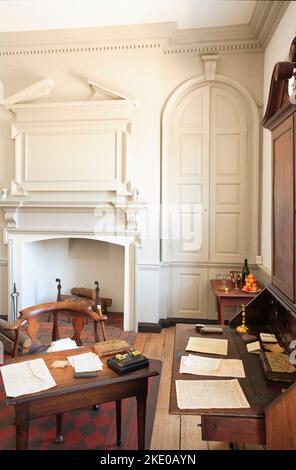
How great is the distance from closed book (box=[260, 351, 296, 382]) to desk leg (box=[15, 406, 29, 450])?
3.56 ft

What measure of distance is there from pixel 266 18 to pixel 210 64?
77 centimetres

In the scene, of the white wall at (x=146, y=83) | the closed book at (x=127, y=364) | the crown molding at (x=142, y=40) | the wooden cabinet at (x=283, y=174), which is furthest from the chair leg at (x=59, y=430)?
the crown molding at (x=142, y=40)

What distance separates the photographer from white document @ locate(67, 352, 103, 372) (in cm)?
163

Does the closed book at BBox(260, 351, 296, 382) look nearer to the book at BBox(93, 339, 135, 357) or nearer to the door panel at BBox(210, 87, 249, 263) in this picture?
the book at BBox(93, 339, 135, 357)

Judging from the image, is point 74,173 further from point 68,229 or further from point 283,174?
point 283,174

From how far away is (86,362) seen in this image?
5.57 feet

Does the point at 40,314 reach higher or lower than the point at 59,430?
higher

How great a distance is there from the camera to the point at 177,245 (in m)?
4.09

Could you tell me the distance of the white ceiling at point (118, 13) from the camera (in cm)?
333

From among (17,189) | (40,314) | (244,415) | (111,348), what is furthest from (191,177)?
(244,415)

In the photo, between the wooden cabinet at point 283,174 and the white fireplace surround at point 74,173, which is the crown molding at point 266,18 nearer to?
the white fireplace surround at point 74,173

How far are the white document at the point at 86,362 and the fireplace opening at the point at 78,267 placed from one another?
2846mm

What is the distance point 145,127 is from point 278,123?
96.3 inches

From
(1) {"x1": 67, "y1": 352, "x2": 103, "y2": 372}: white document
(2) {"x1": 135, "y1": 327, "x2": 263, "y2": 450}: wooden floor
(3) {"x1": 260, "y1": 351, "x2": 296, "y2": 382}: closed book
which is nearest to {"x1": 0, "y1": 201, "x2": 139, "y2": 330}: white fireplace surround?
(2) {"x1": 135, "y1": 327, "x2": 263, "y2": 450}: wooden floor
